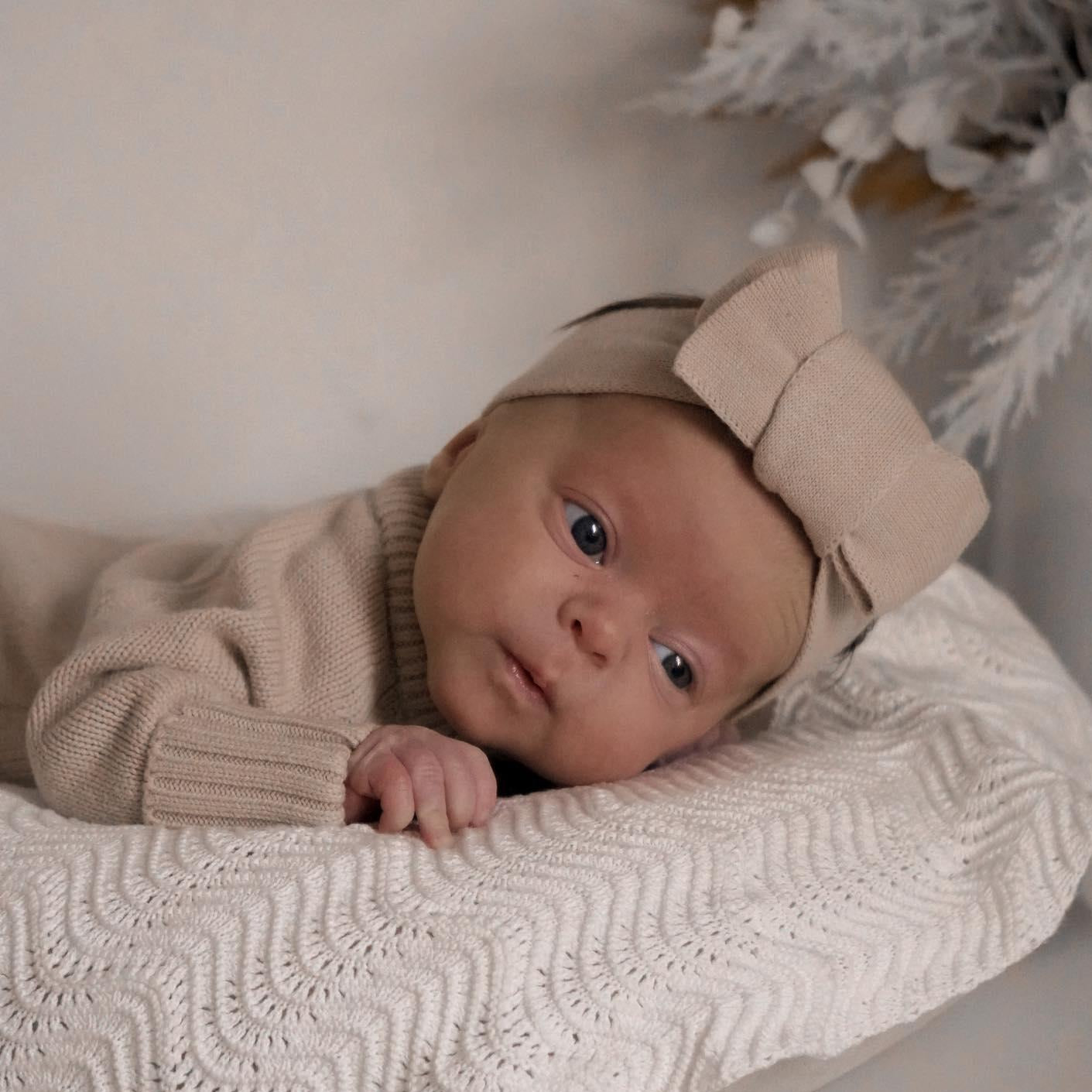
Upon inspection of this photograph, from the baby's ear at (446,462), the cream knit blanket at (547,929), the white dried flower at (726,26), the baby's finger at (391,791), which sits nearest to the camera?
the cream knit blanket at (547,929)

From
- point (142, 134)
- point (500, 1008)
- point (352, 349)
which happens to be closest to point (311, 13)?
point (142, 134)

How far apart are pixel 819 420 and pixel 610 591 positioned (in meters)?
0.21

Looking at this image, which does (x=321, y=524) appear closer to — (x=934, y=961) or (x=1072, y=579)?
(x=934, y=961)

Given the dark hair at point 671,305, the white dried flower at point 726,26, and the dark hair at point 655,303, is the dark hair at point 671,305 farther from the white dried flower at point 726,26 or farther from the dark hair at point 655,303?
the white dried flower at point 726,26

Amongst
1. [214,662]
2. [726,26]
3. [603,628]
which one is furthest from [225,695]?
[726,26]

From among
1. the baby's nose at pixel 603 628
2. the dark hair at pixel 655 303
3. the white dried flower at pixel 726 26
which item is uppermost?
the white dried flower at pixel 726 26

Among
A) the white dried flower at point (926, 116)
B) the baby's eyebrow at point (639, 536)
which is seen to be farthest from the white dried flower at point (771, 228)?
the baby's eyebrow at point (639, 536)

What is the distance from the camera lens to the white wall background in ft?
5.33

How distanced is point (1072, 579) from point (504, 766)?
935mm

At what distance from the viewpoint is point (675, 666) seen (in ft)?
3.49

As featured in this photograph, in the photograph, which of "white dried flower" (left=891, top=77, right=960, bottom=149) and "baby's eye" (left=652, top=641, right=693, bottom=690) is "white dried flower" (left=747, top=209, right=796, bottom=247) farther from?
"baby's eye" (left=652, top=641, right=693, bottom=690)

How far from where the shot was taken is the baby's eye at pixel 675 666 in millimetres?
1055

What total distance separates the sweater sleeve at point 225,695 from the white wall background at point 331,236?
0.63 m

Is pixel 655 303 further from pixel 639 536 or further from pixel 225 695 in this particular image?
pixel 225 695
